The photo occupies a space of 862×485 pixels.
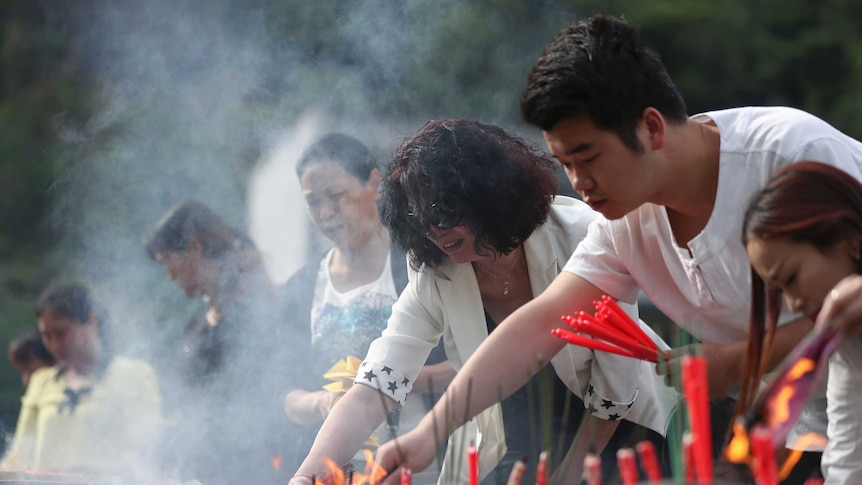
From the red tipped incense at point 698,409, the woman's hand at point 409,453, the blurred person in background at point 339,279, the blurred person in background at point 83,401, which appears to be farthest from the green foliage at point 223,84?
the red tipped incense at point 698,409

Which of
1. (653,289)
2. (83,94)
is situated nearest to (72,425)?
(653,289)

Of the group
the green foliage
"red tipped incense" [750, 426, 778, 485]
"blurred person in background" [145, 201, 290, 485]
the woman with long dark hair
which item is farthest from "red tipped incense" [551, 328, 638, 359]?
the green foliage

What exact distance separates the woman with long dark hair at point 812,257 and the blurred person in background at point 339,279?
1673mm

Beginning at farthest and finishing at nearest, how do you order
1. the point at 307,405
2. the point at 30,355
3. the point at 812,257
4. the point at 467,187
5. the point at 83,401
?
the point at 30,355 → the point at 83,401 → the point at 307,405 → the point at 467,187 → the point at 812,257

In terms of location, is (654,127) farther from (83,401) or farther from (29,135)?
(29,135)

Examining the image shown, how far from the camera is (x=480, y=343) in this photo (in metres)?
2.42

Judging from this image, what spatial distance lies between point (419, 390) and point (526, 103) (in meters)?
1.48

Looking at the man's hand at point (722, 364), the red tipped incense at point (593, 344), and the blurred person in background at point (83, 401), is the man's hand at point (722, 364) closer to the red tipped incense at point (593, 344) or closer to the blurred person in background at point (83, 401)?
the red tipped incense at point (593, 344)

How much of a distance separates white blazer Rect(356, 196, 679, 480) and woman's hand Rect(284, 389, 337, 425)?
0.72m

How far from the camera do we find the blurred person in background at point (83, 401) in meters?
3.71

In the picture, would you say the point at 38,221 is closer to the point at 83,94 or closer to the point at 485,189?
the point at 83,94

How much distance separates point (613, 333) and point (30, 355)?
3390 millimetres

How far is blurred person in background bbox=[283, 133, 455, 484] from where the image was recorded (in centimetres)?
320

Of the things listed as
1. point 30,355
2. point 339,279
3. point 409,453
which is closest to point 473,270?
point 409,453
